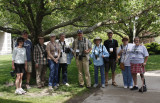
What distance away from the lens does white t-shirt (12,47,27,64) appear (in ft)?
19.8

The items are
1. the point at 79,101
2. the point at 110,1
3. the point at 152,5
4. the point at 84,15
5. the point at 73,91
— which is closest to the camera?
the point at 79,101

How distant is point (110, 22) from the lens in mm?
7980

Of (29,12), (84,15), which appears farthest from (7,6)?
(84,15)

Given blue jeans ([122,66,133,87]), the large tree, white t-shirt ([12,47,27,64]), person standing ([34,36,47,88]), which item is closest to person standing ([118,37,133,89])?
blue jeans ([122,66,133,87])

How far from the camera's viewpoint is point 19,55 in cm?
607

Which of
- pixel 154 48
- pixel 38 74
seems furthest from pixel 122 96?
pixel 154 48

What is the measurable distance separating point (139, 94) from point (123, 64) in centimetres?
120

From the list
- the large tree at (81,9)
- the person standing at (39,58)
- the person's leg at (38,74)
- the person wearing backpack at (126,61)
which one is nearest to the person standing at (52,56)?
the person standing at (39,58)

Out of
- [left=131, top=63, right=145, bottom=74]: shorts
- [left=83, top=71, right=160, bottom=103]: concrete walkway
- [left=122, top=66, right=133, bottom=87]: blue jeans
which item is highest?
[left=131, top=63, right=145, bottom=74]: shorts

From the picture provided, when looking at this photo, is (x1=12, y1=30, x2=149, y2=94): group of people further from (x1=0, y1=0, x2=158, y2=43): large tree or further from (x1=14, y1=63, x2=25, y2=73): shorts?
(x1=0, y1=0, x2=158, y2=43): large tree

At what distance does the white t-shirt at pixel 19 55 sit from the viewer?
604 centimetres

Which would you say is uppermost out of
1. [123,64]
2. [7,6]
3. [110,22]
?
[7,6]

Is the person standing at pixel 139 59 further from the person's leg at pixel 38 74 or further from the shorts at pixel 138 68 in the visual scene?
the person's leg at pixel 38 74

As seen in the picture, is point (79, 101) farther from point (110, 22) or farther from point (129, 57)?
point (110, 22)
